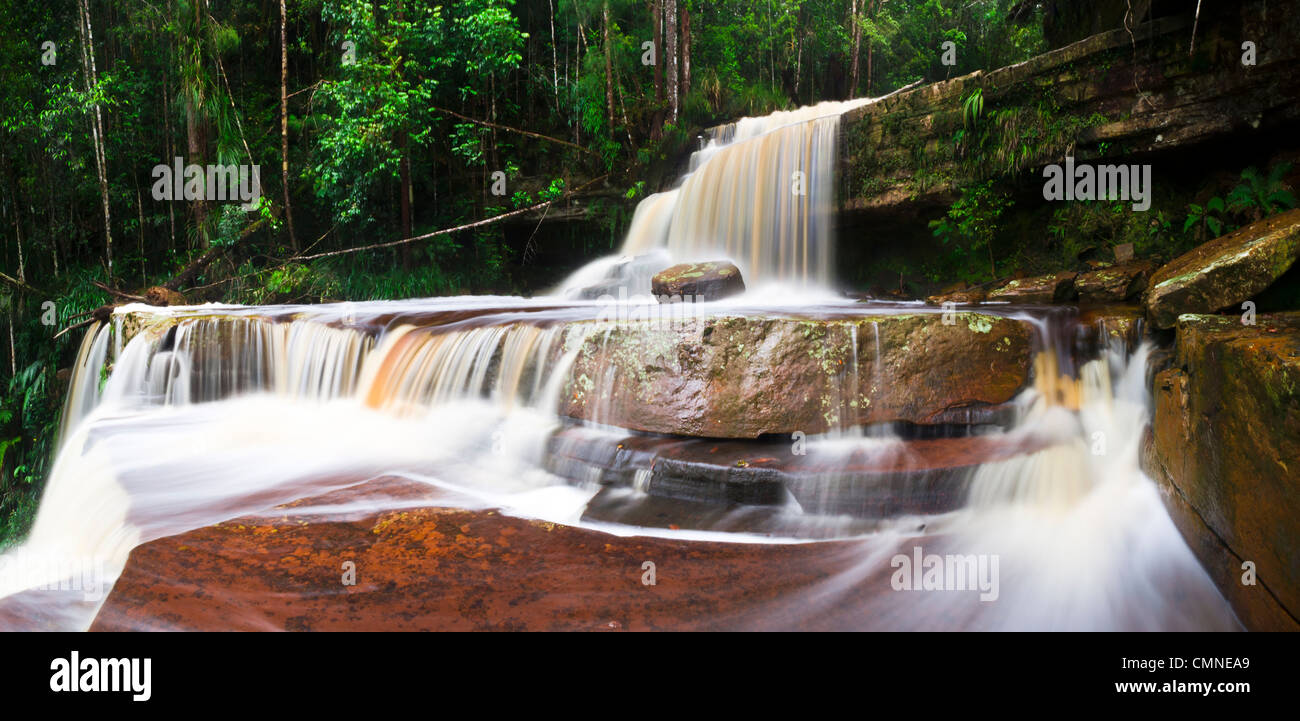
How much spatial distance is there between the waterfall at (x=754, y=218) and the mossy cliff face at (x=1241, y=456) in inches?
239

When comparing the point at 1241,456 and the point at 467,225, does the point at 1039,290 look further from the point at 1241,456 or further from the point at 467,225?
the point at 467,225

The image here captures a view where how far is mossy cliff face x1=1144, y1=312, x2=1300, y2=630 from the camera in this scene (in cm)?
235

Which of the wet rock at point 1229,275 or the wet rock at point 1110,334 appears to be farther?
the wet rock at point 1110,334

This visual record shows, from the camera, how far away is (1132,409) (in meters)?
4.26

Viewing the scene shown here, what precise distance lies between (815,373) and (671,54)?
38.1 ft

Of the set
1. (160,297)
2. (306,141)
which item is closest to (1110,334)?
(160,297)

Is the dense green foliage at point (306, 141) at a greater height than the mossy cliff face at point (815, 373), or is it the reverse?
the dense green foliage at point (306, 141)

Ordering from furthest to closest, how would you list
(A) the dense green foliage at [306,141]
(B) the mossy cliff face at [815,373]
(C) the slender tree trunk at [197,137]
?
(C) the slender tree trunk at [197,137], (A) the dense green foliage at [306,141], (B) the mossy cliff face at [815,373]

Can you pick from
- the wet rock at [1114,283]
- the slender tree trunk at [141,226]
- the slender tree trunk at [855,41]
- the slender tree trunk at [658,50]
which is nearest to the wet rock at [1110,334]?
the wet rock at [1114,283]

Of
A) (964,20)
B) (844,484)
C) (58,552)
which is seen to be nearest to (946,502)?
(844,484)

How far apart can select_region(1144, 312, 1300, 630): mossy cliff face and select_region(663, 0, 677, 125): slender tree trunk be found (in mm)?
11701

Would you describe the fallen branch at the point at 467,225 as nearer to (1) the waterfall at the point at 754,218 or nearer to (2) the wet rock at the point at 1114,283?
(1) the waterfall at the point at 754,218

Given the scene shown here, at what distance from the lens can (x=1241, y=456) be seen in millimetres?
2646

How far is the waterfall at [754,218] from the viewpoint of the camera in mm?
9398
